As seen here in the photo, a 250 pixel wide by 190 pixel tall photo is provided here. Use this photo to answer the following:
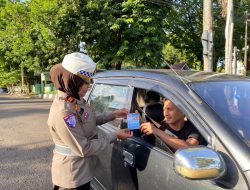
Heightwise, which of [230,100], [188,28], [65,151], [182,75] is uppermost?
[188,28]

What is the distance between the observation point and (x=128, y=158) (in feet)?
9.20

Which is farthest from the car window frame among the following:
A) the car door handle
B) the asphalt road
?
the asphalt road

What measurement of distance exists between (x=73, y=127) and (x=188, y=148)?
0.94 metres

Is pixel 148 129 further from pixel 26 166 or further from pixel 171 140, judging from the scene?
pixel 26 166

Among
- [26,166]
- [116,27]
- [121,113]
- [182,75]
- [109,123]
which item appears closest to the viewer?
[182,75]

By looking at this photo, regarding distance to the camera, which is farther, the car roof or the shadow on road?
the shadow on road

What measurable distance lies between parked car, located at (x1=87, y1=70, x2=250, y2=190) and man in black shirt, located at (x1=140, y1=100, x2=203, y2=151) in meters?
0.07

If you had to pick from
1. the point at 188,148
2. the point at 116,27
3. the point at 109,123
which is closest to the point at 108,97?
the point at 109,123

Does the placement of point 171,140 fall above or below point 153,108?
below

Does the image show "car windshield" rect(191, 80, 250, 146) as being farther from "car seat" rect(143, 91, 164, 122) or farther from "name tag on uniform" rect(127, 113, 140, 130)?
"car seat" rect(143, 91, 164, 122)

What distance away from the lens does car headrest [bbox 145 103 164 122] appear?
3339 millimetres

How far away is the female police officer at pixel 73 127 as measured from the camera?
2.52m

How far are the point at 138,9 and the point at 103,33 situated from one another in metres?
2.55

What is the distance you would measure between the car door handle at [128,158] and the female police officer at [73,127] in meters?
0.17
